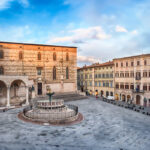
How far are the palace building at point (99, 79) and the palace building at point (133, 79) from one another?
2277mm

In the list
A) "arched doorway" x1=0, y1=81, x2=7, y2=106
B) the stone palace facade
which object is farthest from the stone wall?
the stone palace facade

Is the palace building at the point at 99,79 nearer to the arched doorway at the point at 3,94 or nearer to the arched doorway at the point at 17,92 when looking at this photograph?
the arched doorway at the point at 17,92

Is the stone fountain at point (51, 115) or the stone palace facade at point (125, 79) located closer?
the stone fountain at point (51, 115)

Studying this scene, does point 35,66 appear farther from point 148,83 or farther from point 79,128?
point 148,83

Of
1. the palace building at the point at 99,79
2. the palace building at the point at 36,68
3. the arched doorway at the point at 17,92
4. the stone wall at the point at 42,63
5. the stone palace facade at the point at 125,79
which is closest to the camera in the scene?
the arched doorway at the point at 17,92

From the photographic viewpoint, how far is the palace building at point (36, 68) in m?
32.9

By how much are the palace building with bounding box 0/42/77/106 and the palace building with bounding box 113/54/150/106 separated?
1281 cm

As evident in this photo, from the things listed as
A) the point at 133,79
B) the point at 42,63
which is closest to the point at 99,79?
the point at 133,79

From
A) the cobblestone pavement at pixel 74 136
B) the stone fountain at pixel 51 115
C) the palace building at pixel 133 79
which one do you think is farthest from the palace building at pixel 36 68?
the cobblestone pavement at pixel 74 136

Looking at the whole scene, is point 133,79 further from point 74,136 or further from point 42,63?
point 74,136

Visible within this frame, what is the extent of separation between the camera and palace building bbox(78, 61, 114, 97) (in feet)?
146

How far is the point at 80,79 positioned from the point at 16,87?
31156mm

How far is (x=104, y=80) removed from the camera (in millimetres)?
46625

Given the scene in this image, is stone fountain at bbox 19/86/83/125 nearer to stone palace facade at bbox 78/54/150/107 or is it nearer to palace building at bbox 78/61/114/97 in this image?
stone palace facade at bbox 78/54/150/107
